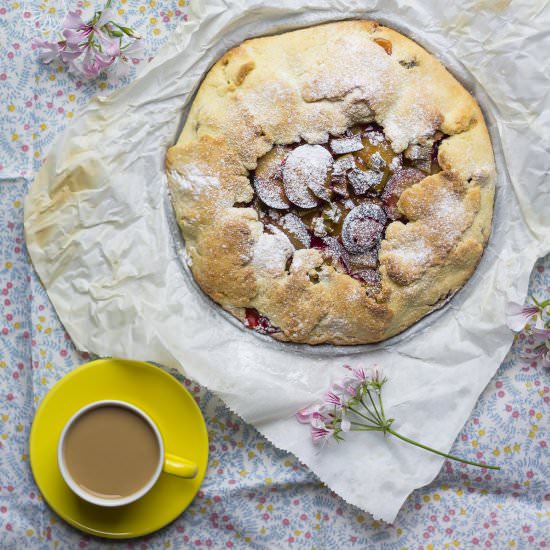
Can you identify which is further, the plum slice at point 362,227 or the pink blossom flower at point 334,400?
the pink blossom flower at point 334,400

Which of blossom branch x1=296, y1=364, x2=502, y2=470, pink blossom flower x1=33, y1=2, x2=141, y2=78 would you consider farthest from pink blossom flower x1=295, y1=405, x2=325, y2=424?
pink blossom flower x1=33, y1=2, x2=141, y2=78

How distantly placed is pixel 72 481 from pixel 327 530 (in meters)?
0.89

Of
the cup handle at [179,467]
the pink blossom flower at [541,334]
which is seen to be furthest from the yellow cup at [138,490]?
the pink blossom flower at [541,334]

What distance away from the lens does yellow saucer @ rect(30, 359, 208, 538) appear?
7.57ft

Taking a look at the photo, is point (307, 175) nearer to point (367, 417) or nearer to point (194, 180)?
point (194, 180)

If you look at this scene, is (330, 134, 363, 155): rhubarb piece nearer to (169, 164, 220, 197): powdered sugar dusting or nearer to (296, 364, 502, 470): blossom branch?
(169, 164, 220, 197): powdered sugar dusting

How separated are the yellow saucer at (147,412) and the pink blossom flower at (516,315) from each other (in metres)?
1.08

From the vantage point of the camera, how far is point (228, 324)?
7.57ft

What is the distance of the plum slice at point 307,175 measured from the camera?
2.12m

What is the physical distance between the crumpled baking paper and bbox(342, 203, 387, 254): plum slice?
0.37 m

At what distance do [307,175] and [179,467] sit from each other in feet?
3.29

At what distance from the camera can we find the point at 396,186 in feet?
7.11

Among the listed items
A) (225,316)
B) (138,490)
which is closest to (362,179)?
(225,316)

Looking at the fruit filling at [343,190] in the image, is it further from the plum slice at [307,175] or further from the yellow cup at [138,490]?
the yellow cup at [138,490]
